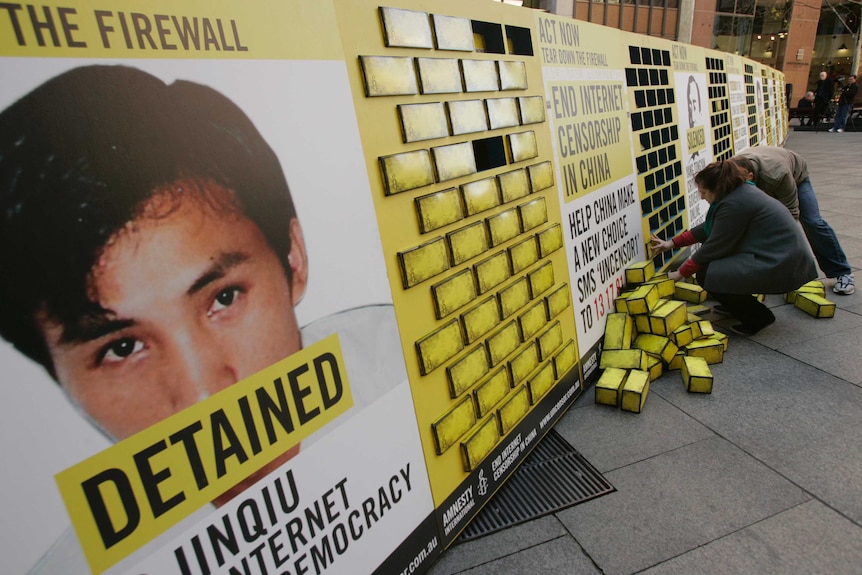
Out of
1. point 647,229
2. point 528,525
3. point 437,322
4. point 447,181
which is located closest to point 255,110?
point 447,181

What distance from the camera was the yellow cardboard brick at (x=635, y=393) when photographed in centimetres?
320

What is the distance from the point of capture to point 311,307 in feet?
5.64

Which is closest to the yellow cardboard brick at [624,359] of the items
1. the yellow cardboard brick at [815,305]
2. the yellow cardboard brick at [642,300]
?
the yellow cardboard brick at [642,300]

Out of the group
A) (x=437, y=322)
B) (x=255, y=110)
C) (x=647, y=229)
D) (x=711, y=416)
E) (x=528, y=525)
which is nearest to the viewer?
(x=255, y=110)

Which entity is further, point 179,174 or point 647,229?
point 647,229

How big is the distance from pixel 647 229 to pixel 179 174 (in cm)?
404

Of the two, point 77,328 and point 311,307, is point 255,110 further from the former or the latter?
point 77,328

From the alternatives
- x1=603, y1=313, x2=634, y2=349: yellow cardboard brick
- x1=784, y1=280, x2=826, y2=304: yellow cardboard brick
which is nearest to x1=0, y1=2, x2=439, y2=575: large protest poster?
x1=603, y1=313, x2=634, y2=349: yellow cardboard brick

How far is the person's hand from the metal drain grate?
221 cm

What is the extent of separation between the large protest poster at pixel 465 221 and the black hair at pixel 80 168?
69 centimetres

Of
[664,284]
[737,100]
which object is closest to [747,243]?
[664,284]

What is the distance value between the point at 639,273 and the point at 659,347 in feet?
2.18

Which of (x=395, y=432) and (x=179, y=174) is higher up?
(x=179, y=174)

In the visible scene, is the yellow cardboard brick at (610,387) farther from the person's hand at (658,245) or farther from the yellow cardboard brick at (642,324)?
the person's hand at (658,245)
